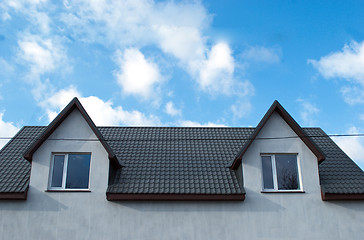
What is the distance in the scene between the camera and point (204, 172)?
13.9 meters

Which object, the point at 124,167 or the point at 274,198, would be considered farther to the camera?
the point at 124,167

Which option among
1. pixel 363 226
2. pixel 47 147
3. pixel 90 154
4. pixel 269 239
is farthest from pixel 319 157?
pixel 47 147

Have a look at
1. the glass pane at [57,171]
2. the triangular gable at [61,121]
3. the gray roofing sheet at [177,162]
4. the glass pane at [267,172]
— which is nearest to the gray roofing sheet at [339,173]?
the gray roofing sheet at [177,162]

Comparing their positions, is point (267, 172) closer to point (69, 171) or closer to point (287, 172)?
point (287, 172)

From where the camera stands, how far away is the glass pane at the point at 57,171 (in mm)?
12883

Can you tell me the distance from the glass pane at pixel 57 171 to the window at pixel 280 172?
781 cm

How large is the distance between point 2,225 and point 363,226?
1305 cm

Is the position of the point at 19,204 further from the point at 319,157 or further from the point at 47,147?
the point at 319,157

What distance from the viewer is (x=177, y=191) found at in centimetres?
1245

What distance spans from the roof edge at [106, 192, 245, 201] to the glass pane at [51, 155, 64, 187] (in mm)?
2086

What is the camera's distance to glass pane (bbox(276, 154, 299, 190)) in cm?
1305

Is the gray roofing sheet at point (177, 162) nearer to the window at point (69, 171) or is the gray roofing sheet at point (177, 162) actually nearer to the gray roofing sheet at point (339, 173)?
the gray roofing sheet at point (339, 173)

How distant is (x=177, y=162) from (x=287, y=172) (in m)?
4.51

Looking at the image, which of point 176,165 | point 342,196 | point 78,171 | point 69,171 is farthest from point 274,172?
point 69,171
